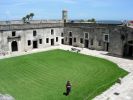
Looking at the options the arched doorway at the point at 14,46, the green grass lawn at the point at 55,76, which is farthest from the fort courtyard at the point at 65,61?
the arched doorway at the point at 14,46

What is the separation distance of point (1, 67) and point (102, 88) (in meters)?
16.1

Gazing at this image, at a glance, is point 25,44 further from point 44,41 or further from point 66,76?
point 66,76

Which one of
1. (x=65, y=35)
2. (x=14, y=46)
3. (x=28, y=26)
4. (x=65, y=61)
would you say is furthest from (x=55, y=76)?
(x=65, y=35)

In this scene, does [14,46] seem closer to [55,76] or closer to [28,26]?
[28,26]

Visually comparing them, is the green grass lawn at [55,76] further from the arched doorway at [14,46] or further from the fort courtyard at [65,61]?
the arched doorway at [14,46]

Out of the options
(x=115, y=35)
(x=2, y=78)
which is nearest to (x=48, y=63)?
(x=2, y=78)

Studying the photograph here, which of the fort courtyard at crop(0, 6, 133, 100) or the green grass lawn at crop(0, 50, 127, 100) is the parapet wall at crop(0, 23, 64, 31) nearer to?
the fort courtyard at crop(0, 6, 133, 100)

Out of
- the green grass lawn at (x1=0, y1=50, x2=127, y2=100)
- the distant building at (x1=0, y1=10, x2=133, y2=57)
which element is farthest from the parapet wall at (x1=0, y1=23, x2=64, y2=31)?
the green grass lawn at (x1=0, y1=50, x2=127, y2=100)

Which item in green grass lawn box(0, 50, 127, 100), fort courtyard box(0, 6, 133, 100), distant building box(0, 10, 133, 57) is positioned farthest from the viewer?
distant building box(0, 10, 133, 57)

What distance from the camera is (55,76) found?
26688 millimetres

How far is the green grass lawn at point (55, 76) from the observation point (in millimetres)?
21172

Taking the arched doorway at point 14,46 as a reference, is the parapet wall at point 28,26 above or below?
above

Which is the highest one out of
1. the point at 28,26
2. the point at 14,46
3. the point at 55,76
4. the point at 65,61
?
the point at 28,26

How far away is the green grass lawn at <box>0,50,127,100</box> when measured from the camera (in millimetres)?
21172
